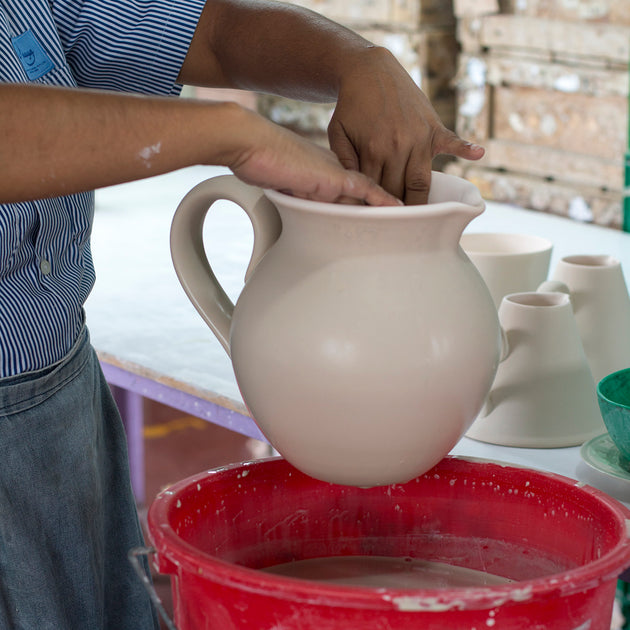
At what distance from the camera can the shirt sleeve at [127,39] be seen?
94 cm

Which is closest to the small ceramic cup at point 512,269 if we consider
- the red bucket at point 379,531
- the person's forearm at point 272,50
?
the person's forearm at point 272,50

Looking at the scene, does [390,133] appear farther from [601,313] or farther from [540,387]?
[601,313]

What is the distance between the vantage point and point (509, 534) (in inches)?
29.0

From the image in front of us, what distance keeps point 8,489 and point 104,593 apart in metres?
0.25

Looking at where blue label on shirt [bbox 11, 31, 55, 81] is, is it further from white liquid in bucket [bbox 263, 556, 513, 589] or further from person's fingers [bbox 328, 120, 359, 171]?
white liquid in bucket [bbox 263, 556, 513, 589]

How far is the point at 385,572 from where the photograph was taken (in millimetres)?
728

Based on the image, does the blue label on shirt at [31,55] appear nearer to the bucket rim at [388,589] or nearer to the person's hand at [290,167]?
the person's hand at [290,167]

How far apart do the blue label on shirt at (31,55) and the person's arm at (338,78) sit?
0.60ft

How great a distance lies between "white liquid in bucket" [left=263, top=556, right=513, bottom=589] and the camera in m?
0.71

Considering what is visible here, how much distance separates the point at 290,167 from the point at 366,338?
125 mm

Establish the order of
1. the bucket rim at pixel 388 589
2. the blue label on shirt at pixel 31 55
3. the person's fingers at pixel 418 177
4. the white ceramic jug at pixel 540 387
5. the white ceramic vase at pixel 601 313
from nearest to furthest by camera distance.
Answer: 1. the bucket rim at pixel 388 589
2. the person's fingers at pixel 418 177
3. the blue label on shirt at pixel 31 55
4. the white ceramic jug at pixel 540 387
5. the white ceramic vase at pixel 601 313

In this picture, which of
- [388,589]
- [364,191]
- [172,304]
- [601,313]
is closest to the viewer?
[388,589]

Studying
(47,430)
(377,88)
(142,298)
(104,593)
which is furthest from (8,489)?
(142,298)

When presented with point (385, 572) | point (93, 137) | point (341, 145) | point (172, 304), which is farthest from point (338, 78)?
point (172, 304)
